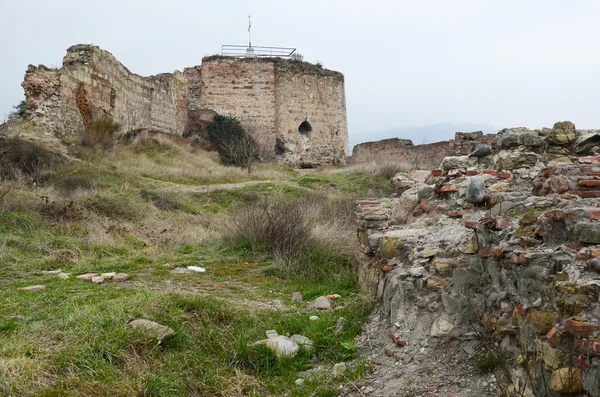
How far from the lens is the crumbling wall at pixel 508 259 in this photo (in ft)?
8.39

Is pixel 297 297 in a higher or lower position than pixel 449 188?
lower

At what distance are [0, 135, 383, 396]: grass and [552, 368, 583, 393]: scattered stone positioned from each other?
1.59 meters

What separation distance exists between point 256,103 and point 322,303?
21.4m

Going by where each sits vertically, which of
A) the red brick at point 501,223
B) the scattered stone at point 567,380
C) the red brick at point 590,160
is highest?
the red brick at point 590,160

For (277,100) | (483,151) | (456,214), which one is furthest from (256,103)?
(456,214)

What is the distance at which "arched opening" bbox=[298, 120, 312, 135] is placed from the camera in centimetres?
2698

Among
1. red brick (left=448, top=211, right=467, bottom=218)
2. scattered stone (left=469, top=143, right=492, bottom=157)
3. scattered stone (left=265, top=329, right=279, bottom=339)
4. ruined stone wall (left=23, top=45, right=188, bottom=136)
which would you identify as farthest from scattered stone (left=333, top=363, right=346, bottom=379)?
ruined stone wall (left=23, top=45, right=188, bottom=136)

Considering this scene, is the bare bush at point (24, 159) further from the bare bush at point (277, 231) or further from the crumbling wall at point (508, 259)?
the crumbling wall at point (508, 259)

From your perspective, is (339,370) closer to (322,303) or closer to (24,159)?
(322,303)

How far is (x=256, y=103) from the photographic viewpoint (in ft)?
85.0

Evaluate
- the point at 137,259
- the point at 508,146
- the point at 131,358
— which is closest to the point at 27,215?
the point at 137,259

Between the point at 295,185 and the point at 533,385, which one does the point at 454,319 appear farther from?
the point at 295,185

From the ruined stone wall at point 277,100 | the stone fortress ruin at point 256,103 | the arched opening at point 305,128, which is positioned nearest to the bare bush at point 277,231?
the stone fortress ruin at point 256,103

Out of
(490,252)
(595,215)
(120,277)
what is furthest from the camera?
A: (120,277)
